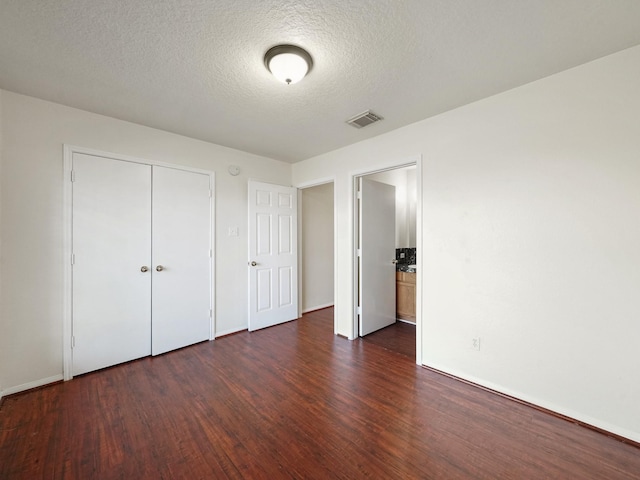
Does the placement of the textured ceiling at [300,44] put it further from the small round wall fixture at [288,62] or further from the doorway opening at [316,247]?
the doorway opening at [316,247]

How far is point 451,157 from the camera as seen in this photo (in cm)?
242

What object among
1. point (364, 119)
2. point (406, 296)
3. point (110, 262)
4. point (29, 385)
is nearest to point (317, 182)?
point (364, 119)

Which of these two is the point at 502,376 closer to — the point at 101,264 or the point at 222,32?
the point at 222,32

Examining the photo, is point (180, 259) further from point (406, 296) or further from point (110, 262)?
point (406, 296)

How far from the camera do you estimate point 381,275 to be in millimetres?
3666

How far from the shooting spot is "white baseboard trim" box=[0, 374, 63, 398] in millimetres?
2102

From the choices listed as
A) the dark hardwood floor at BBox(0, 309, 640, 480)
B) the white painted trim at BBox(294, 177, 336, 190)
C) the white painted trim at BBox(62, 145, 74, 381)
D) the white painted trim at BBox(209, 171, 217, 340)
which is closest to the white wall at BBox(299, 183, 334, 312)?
the white painted trim at BBox(294, 177, 336, 190)

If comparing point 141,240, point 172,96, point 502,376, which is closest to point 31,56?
point 172,96

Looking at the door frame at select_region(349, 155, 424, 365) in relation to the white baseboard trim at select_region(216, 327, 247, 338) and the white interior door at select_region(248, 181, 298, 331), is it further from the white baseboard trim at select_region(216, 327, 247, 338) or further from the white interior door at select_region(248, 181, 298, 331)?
the white baseboard trim at select_region(216, 327, 247, 338)

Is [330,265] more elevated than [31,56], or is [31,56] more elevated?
[31,56]

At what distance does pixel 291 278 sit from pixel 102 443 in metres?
2.72

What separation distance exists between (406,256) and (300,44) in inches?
146

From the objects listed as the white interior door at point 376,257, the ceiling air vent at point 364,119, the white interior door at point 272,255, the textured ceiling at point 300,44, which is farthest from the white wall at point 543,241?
the white interior door at point 272,255

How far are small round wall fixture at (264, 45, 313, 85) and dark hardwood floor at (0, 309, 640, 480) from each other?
95.4 inches
